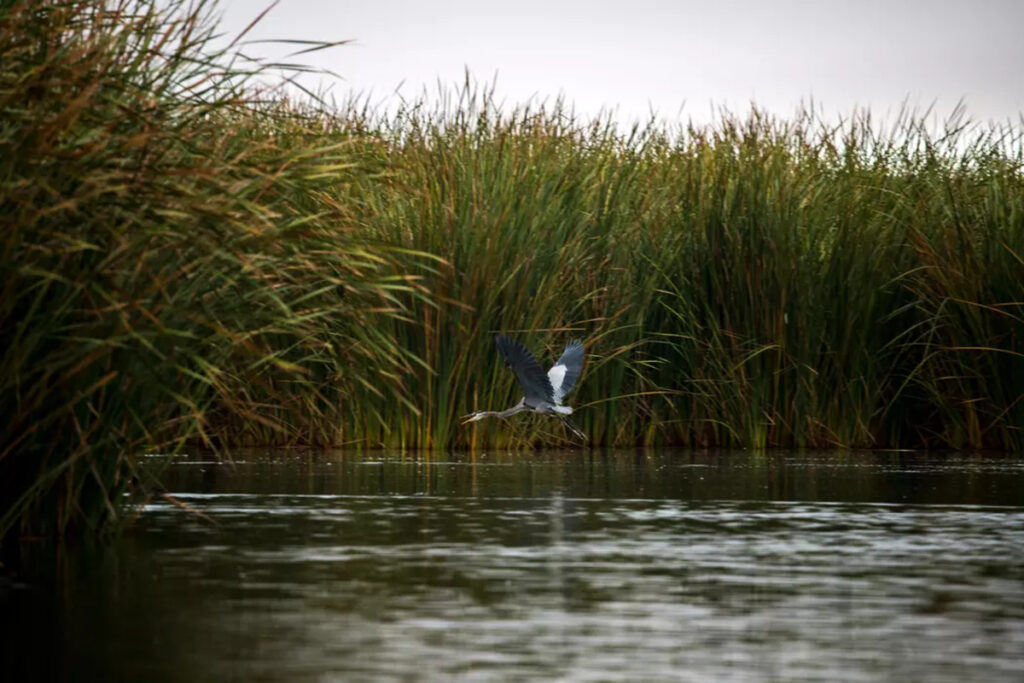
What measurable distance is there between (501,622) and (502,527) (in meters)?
2.85

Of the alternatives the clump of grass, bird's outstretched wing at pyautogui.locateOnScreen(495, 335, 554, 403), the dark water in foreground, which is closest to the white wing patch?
bird's outstretched wing at pyautogui.locateOnScreen(495, 335, 554, 403)

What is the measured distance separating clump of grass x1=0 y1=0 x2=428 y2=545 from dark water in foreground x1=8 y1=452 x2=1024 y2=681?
0.50m

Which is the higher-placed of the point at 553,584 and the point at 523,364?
the point at 523,364

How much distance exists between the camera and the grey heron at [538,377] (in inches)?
484

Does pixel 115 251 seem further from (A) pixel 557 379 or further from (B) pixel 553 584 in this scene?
(A) pixel 557 379

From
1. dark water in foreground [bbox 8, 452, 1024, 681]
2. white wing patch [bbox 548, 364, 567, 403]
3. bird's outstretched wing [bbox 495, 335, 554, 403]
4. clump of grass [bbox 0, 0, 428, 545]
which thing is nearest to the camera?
dark water in foreground [bbox 8, 452, 1024, 681]

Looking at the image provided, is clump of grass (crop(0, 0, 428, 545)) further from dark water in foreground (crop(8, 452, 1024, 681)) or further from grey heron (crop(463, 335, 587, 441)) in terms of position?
grey heron (crop(463, 335, 587, 441))

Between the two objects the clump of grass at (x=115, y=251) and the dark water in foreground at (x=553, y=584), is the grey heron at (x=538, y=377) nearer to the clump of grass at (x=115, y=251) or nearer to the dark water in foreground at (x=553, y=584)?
the dark water in foreground at (x=553, y=584)

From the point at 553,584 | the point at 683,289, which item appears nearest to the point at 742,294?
the point at 683,289

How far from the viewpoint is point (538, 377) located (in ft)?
40.8

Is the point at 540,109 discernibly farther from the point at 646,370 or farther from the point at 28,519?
the point at 28,519

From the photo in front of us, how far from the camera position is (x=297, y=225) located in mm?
7676

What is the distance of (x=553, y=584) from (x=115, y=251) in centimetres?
201

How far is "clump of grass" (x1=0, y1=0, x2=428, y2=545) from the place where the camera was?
23.1 feet
